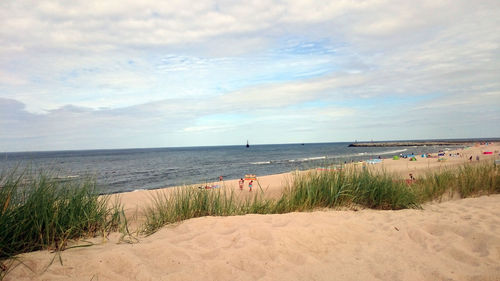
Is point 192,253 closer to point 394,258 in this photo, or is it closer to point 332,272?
point 332,272

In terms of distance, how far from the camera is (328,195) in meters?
5.88

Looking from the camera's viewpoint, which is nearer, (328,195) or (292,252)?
(292,252)

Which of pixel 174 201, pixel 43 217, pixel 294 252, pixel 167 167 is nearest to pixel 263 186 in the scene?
pixel 174 201

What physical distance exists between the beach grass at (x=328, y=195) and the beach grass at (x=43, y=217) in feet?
2.78

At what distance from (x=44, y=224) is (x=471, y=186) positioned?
9339 millimetres

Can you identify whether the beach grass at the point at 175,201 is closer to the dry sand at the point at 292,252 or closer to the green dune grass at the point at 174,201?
the green dune grass at the point at 174,201

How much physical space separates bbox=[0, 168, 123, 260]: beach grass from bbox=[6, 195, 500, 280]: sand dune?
27 cm

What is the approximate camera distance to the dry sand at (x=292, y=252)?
2.87 metres

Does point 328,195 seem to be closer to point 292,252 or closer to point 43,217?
point 292,252

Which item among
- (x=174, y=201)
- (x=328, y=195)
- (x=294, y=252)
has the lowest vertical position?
(x=294, y=252)

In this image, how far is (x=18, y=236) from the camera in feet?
10.4

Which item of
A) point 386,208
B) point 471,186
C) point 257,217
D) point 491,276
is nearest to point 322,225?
point 257,217

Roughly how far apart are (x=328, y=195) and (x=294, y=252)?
2.67m

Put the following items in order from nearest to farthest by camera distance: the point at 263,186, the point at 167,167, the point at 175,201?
the point at 175,201, the point at 263,186, the point at 167,167
